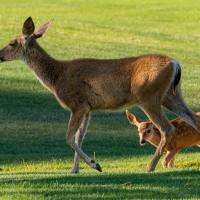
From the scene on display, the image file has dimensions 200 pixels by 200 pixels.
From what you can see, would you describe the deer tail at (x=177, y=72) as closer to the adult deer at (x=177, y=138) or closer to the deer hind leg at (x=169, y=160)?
the adult deer at (x=177, y=138)

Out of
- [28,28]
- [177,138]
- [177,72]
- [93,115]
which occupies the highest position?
[28,28]

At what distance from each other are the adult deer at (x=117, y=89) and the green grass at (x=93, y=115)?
702 mm

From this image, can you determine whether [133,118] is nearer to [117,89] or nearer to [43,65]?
[43,65]

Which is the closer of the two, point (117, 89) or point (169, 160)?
point (117, 89)

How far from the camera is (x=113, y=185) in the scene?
29.9 feet

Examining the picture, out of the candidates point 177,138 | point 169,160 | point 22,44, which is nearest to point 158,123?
point 169,160

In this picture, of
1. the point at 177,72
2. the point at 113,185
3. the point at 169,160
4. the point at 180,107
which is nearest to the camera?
the point at 113,185

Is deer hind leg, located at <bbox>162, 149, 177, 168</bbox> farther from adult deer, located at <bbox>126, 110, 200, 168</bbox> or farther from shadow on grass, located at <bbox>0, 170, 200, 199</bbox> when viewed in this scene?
shadow on grass, located at <bbox>0, 170, 200, 199</bbox>

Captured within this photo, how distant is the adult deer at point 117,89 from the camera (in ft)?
35.7

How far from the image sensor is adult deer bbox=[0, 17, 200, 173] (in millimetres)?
10883

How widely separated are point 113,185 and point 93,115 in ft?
28.8

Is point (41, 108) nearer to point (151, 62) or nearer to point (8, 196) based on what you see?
point (151, 62)

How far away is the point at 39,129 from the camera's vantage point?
16359mm

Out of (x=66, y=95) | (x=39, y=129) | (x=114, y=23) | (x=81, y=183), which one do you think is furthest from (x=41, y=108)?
(x=114, y=23)
